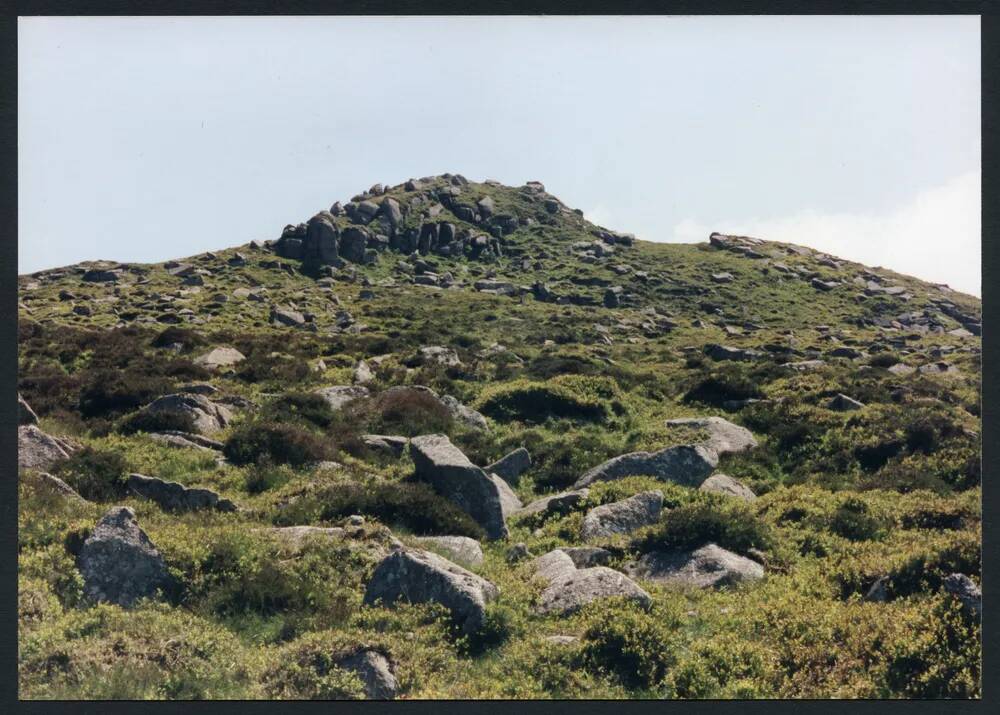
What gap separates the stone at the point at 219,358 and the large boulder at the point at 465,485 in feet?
55.6

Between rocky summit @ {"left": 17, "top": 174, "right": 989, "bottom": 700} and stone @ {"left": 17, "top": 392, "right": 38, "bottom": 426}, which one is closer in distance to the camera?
rocky summit @ {"left": 17, "top": 174, "right": 989, "bottom": 700}

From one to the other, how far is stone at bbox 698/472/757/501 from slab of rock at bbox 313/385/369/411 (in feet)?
40.2

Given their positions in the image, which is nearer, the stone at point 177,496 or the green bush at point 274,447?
the stone at point 177,496

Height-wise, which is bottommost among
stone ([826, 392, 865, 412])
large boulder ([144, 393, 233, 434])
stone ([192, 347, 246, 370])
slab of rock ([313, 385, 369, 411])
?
stone ([192, 347, 246, 370])

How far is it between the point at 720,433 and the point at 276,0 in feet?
57.7

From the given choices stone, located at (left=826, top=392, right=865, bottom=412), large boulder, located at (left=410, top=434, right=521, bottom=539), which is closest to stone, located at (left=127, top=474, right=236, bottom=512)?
large boulder, located at (left=410, top=434, right=521, bottom=539)

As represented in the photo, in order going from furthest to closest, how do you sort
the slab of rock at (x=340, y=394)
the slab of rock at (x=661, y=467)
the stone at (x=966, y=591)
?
the slab of rock at (x=340, y=394), the slab of rock at (x=661, y=467), the stone at (x=966, y=591)

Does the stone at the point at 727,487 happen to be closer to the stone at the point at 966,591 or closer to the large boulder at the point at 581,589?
the large boulder at the point at 581,589

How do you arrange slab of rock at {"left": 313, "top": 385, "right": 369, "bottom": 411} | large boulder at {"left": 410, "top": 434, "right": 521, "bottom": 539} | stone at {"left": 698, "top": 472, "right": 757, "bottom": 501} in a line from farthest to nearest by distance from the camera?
slab of rock at {"left": 313, "top": 385, "right": 369, "bottom": 411} → stone at {"left": 698, "top": 472, "right": 757, "bottom": 501} → large boulder at {"left": 410, "top": 434, "right": 521, "bottom": 539}

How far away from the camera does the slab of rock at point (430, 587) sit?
9.73 m

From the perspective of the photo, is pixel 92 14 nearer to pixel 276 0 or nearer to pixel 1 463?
pixel 276 0

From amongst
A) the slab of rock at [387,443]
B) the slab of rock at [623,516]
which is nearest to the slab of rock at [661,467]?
the slab of rock at [623,516]

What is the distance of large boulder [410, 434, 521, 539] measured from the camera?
14.4 meters

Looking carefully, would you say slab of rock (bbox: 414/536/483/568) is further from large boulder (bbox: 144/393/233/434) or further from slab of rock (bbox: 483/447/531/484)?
large boulder (bbox: 144/393/233/434)
